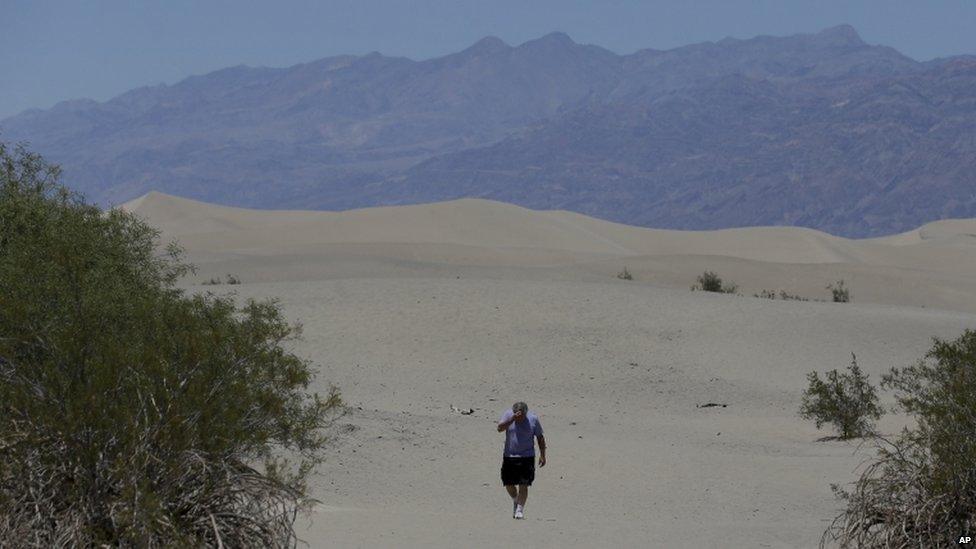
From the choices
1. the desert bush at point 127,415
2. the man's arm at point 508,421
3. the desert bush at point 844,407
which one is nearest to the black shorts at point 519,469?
the man's arm at point 508,421

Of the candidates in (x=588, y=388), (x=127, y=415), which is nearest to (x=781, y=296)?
(x=588, y=388)

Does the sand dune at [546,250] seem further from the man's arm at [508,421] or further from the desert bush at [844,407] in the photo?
the man's arm at [508,421]

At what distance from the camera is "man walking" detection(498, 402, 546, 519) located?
14.3 metres

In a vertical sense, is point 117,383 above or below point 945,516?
above

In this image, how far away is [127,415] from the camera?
29.3 feet

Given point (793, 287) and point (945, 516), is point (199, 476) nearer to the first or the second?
point (945, 516)

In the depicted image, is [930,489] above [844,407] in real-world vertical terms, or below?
above

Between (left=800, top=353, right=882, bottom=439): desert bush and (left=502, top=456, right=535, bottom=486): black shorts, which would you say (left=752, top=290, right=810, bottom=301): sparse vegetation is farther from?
(left=502, top=456, right=535, bottom=486): black shorts

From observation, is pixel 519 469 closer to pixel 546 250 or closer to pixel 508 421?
pixel 508 421

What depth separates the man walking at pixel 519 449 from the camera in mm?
14297

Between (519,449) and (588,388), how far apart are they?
1340 cm

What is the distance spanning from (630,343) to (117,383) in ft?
74.2

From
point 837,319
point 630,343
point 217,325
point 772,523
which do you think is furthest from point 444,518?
point 837,319

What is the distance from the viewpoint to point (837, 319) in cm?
3431
